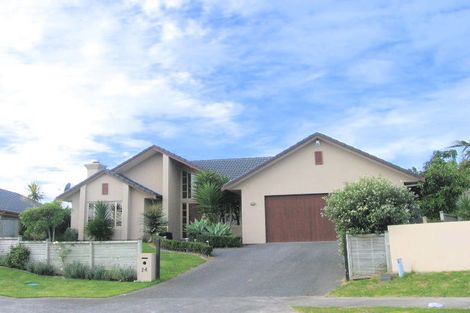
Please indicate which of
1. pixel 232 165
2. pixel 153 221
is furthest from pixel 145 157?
pixel 232 165

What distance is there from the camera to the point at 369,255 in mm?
16719

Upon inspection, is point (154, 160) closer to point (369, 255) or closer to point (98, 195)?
point (98, 195)

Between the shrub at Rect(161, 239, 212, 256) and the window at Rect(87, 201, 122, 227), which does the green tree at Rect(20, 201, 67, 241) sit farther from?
the shrub at Rect(161, 239, 212, 256)

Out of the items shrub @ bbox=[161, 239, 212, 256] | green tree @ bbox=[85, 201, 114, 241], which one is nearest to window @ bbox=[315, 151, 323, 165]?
shrub @ bbox=[161, 239, 212, 256]

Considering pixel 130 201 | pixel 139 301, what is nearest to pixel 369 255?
pixel 139 301

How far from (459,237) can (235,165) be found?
72.2ft

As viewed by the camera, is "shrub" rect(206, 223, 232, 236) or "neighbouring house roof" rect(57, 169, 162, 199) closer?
"shrub" rect(206, 223, 232, 236)

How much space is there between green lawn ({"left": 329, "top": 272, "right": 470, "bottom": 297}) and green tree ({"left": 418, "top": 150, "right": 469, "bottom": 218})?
11.9m

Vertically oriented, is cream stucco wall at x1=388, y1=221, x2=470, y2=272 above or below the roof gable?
below

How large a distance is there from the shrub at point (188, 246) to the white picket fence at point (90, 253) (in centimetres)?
448

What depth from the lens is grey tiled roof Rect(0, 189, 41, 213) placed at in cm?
4044

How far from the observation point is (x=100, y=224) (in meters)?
29.0

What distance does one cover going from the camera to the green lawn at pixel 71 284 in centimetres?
1627

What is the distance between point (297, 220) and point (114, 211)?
1080cm
